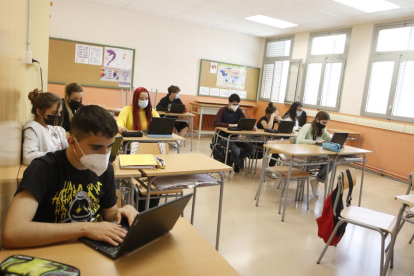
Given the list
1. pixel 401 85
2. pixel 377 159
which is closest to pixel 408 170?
pixel 377 159

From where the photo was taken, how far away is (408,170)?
5.59m

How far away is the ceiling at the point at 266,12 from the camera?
219 inches

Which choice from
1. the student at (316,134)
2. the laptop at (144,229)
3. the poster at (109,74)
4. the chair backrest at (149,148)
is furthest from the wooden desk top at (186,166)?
the poster at (109,74)

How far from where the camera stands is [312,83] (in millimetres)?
7574

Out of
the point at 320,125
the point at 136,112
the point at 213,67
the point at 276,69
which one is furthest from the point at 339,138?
the point at 213,67

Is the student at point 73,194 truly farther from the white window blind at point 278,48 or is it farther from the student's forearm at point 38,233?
the white window blind at point 278,48

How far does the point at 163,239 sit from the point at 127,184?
4.27ft

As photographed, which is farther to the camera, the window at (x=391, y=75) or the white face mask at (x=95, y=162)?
the window at (x=391, y=75)

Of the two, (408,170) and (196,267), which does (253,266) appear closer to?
(196,267)

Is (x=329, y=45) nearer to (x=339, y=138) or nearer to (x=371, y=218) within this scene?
(x=339, y=138)

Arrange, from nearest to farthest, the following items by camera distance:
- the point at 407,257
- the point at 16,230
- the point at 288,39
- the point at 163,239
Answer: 1. the point at 16,230
2. the point at 163,239
3. the point at 407,257
4. the point at 288,39

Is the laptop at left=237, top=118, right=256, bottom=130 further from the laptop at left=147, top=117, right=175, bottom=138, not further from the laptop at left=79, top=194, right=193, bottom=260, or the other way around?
the laptop at left=79, top=194, right=193, bottom=260

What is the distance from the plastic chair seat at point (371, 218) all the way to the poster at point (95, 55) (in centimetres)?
636

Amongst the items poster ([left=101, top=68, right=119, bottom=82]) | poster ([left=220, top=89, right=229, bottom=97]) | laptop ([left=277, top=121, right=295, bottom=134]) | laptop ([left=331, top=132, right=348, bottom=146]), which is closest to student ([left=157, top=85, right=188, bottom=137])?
poster ([left=101, top=68, right=119, bottom=82])
